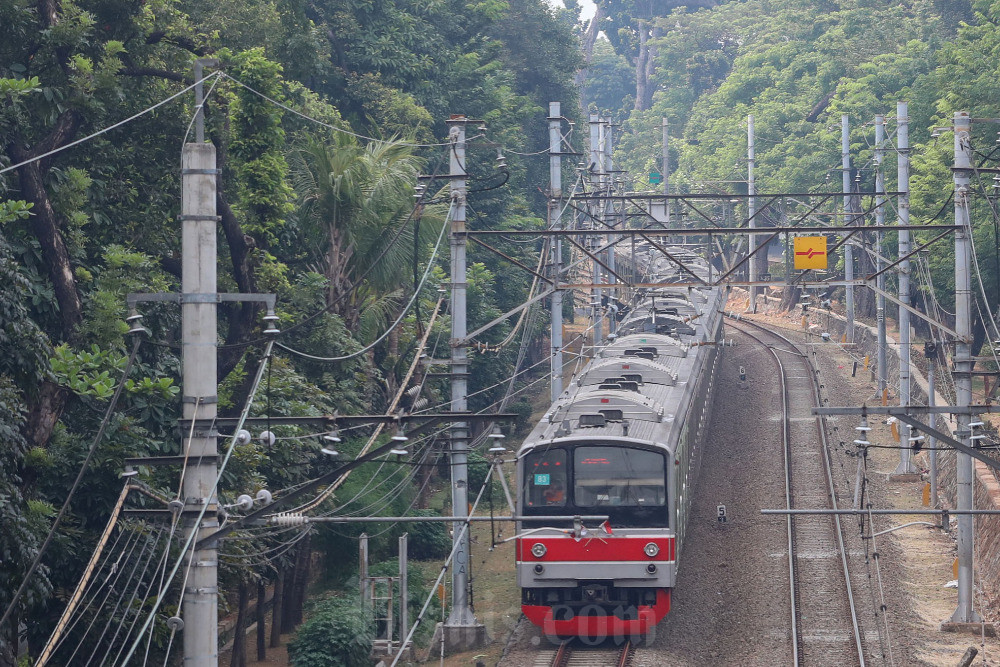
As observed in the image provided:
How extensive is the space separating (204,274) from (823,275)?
43620 millimetres

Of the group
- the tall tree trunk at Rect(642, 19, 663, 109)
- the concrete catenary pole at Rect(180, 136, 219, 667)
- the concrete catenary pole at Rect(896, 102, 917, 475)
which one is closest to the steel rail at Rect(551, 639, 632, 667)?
the concrete catenary pole at Rect(180, 136, 219, 667)

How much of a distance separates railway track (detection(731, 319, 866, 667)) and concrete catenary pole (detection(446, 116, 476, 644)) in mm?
5076

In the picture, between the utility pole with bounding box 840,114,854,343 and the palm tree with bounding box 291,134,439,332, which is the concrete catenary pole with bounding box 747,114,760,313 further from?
the palm tree with bounding box 291,134,439,332

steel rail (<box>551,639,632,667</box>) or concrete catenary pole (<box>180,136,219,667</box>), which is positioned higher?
concrete catenary pole (<box>180,136,219,667</box>)

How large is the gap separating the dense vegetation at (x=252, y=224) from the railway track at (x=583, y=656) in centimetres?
313

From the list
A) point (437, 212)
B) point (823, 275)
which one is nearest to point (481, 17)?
point (823, 275)

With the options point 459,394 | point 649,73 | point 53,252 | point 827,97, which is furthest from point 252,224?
point 649,73

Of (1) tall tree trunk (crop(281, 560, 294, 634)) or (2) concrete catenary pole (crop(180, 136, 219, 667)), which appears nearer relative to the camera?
(2) concrete catenary pole (crop(180, 136, 219, 667))

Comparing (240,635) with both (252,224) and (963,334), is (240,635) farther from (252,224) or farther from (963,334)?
(963,334)

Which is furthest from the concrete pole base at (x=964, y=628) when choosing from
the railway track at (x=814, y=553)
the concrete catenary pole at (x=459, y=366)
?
the concrete catenary pole at (x=459, y=366)

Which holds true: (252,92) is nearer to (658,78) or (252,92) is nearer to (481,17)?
(481,17)

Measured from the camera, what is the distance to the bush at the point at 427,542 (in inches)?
1038

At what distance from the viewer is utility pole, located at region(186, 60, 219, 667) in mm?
11250

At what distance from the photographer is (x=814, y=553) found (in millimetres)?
23797
